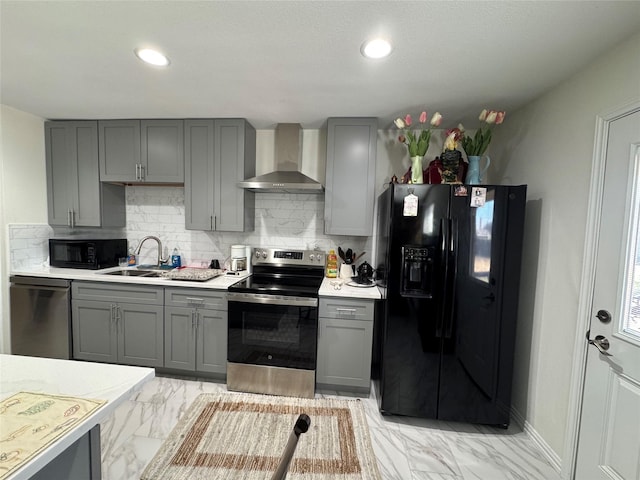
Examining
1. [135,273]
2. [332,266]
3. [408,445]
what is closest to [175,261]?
[135,273]

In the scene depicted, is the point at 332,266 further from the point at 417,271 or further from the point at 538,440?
the point at 538,440

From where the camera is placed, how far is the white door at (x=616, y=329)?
4.18 ft

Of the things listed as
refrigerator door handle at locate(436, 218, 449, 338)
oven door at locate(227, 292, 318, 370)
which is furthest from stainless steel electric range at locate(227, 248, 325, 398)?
refrigerator door handle at locate(436, 218, 449, 338)

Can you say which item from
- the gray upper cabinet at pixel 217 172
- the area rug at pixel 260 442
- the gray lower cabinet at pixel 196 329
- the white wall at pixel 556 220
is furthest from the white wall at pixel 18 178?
the white wall at pixel 556 220

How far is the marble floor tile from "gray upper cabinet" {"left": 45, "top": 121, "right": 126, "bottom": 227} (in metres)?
1.91

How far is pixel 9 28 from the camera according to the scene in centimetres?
142

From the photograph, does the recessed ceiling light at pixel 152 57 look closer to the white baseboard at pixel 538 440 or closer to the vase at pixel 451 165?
the vase at pixel 451 165

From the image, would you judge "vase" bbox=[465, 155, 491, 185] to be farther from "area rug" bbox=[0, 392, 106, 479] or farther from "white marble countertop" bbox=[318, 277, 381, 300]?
"area rug" bbox=[0, 392, 106, 479]

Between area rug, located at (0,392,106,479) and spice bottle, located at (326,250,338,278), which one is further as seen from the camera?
spice bottle, located at (326,250,338,278)

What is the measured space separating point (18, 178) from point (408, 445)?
13.4 ft

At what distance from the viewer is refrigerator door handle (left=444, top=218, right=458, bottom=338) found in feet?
6.12

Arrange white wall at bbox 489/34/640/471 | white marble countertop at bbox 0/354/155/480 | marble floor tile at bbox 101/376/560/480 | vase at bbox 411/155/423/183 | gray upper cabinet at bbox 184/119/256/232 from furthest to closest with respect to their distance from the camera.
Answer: gray upper cabinet at bbox 184/119/256/232 → vase at bbox 411/155/423/183 → marble floor tile at bbox 101/376/560/480 → white wall at bbox 489/34/640/471 → white marble countertop at bbox 0/354/155/480

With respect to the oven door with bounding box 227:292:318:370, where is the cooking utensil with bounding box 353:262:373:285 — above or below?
above

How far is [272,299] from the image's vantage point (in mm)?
2203
